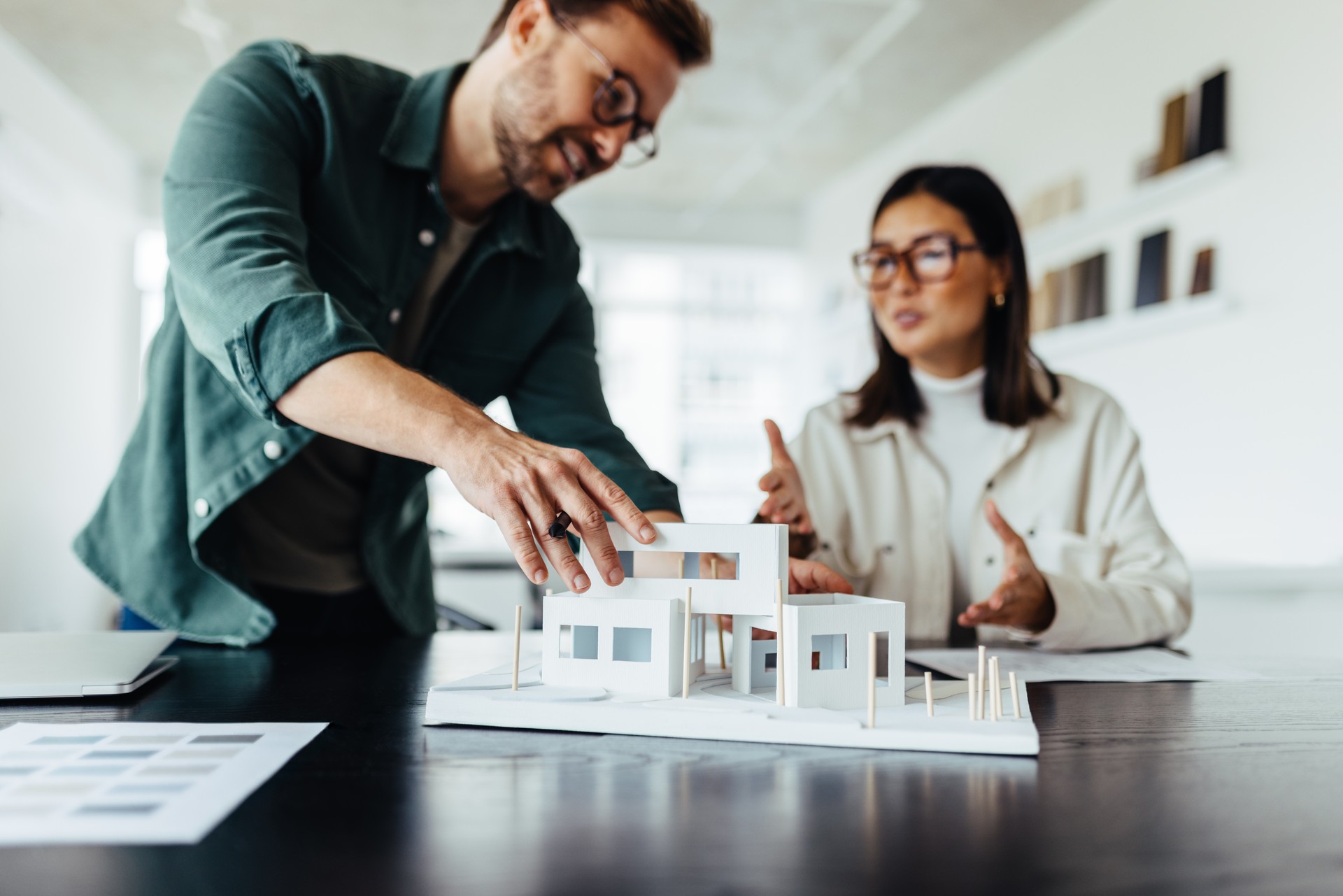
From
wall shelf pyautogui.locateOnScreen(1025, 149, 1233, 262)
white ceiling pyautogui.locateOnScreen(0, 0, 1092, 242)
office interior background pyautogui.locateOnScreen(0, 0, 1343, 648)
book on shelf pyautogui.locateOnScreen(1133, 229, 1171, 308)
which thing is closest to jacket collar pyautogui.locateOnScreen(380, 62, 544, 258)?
office interior background pyautogui.locateOnScreen(0, 0, 1343, 648)

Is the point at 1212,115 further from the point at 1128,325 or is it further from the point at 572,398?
the point at 572,398

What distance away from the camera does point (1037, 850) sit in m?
0.48

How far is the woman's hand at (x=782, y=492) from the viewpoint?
129 cm

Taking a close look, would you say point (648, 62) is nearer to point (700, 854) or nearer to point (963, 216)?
point (963, 216)

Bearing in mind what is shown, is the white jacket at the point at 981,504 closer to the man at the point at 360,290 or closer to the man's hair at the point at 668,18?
the man at the point at 360,290

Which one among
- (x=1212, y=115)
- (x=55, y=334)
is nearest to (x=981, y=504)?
(x=1212, y=115)

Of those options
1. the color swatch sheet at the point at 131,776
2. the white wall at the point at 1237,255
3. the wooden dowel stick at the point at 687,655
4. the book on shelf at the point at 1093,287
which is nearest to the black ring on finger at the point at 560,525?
the wooden dowel stick at the point at 687,655

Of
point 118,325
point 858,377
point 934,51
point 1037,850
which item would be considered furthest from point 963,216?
point 118,325

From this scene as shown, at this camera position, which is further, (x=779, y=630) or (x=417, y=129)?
(x=417, y=129)

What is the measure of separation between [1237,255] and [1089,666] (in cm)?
255

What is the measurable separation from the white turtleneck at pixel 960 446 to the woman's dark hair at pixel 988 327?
1.0 inches

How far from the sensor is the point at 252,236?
3.12 ft

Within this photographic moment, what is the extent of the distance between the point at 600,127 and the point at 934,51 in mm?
3583

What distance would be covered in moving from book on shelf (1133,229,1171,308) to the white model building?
3.11m
